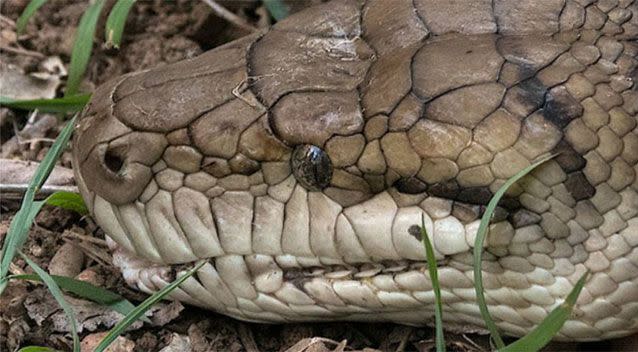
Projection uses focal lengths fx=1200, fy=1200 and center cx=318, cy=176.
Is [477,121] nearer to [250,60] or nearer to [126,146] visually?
[250,60]

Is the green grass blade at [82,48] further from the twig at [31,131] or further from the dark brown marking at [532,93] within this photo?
the dark brown marking at [532,93]

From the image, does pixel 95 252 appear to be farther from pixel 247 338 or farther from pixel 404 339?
pixel 404 339

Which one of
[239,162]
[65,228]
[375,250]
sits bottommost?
[65,228]

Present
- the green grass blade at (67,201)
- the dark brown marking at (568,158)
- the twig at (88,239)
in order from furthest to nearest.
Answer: the twig at (88,239) → the green grass blade at (67,201) → the dark brown marking at (568,158)

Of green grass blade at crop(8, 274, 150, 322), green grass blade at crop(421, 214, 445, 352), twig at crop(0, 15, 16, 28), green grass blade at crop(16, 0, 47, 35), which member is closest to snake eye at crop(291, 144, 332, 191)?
green grass blade at crop(421, 214, 445, 352)

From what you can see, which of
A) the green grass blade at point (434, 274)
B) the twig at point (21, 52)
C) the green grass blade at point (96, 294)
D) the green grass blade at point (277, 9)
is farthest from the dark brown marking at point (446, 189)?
the twig at point (21, 52)

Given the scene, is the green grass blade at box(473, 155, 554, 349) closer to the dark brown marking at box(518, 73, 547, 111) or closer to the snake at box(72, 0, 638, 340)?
the snake at box(72, 0, 638, 340)

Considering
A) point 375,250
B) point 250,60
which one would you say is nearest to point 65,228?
point 250,60
